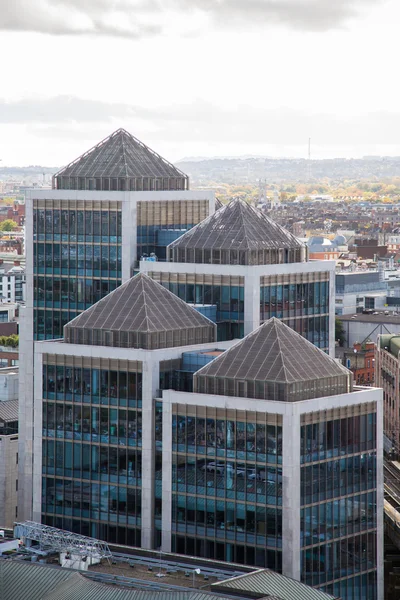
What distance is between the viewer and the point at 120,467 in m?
124

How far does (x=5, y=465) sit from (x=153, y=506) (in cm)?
2769

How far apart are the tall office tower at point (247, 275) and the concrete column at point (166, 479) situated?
15.7 m

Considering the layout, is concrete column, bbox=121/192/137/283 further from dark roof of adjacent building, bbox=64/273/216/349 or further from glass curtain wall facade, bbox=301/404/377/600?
glass curtain wall facade, bbox=301/404/377/600

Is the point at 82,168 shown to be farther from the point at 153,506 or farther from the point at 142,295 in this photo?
the point at 153,506

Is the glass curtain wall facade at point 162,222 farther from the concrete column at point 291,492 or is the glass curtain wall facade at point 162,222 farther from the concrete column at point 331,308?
the concrete column at point 291,492

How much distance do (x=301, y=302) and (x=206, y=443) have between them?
23.5m

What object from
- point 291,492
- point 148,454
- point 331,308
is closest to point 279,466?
point 291,492

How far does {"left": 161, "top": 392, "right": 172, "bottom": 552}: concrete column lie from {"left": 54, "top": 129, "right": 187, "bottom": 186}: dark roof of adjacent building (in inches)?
1290

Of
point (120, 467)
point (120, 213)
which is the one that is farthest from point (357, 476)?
point (120, 213)

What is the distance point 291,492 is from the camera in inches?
4476

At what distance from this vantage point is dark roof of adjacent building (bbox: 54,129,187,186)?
486 feet

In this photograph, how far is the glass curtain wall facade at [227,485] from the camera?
115 meters

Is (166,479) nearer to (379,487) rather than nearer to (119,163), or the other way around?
(379,487)

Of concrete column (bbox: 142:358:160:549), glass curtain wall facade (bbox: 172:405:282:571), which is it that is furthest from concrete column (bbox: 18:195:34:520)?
glass curtain wall facade (bbox: 172:405:282:571)
